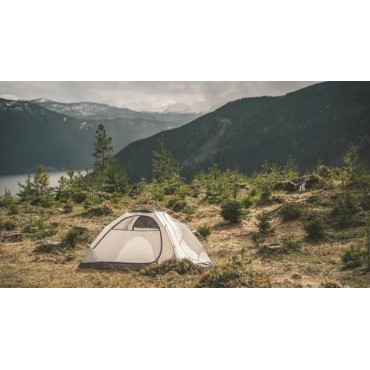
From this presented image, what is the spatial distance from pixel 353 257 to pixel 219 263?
294cm

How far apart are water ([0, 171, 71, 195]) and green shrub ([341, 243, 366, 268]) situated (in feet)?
42.2

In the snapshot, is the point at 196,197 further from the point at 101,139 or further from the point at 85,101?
Result: the point at 85,101

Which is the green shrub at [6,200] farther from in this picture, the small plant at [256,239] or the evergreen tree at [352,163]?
the evergreen tree at [352,163]

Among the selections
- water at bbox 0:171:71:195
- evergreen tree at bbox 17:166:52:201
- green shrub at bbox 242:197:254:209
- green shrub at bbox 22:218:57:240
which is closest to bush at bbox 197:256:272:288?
green shrub at bbox 22:218:57:240

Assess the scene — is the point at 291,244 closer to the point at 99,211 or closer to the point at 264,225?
the point at 264,225

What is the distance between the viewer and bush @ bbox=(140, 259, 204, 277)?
1010 cm

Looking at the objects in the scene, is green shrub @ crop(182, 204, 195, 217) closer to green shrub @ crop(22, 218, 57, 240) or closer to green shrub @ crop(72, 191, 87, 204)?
green shrub @ crop(22, 218, 57, 240)

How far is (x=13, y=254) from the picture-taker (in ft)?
40.7

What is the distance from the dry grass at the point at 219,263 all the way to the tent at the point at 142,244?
17.2 inches

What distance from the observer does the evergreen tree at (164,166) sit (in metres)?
26.5

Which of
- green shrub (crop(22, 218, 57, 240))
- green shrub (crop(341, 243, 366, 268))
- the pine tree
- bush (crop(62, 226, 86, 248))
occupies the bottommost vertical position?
green shrub (crop(22, 218, 57, 240))

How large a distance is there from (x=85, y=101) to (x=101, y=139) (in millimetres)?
5055
